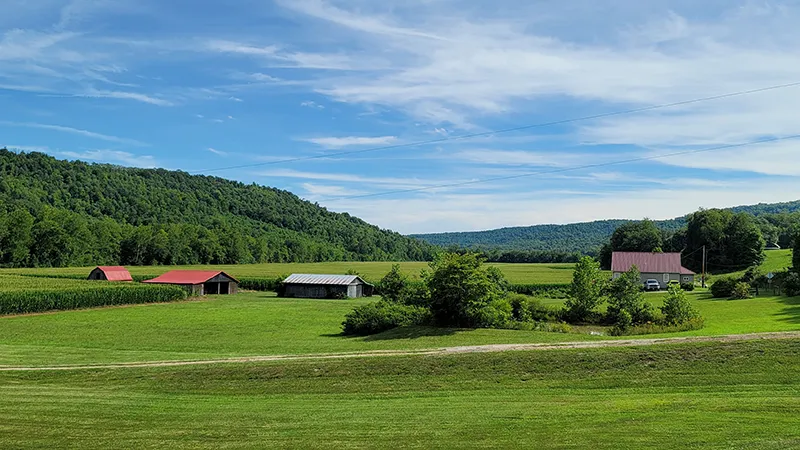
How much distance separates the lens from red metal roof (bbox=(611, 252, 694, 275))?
80562mm

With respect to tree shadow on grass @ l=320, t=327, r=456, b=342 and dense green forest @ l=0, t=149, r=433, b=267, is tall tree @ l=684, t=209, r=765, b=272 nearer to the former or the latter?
tree shadow on grass @ l=320, t=327, r=456, b=342

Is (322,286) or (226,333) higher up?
(322,286)

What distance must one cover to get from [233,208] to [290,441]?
192523mm

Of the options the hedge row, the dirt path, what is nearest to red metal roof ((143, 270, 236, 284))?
the hedge row

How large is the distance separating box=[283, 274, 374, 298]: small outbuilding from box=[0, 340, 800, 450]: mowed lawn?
56099 millimetres

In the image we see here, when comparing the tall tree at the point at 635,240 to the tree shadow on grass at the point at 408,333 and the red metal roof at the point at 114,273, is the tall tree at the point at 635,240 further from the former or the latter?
the tree shadow on grass at the point at 408,333

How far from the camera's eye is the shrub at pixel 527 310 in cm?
4028

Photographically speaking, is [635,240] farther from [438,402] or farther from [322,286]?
[438,402]

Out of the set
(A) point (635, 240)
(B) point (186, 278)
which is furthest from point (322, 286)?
(A) point (635, 240)

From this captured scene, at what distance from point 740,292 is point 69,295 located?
193 feet

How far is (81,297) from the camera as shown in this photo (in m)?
57.4

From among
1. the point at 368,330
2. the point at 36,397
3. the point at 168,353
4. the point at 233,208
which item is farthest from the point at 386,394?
the point at 233,208

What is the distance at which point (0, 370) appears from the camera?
2472 centimetres

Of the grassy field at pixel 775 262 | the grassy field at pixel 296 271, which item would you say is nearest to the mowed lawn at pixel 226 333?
the grassy field at pixel 296 271
